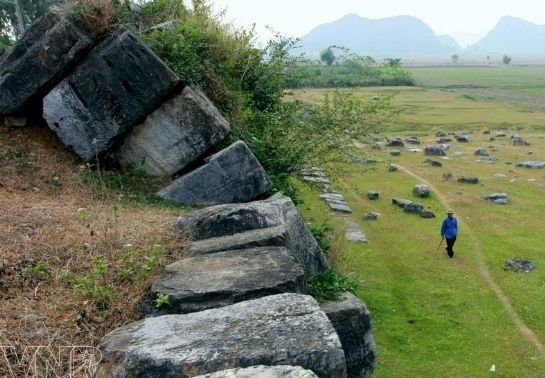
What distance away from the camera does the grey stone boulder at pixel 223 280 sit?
8.84 m

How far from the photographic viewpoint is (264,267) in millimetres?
9742

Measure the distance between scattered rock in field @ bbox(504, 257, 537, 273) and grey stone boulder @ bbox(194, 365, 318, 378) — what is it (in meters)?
21.0

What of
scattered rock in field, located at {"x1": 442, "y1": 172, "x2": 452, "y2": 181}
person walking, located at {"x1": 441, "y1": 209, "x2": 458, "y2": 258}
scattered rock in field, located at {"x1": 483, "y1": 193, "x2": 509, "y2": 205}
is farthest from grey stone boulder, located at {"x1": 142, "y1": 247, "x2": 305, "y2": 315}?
scattered rock in field, located at {"x1": 442, "y1": 172, "x2": 452, "y2": 181}

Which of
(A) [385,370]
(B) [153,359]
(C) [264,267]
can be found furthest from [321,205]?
Result: (B) [153,359]

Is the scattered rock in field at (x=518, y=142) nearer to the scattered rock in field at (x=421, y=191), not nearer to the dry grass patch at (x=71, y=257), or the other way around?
the scattered rock in field at (x=421, y=191)

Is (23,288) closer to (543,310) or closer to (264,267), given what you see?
(264,267)

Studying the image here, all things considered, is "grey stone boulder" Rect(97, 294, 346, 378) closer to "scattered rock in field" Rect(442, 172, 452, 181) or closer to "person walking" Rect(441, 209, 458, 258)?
"person walking" Rect(441, 209, 458, 258)

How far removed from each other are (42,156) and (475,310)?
53.4 ft

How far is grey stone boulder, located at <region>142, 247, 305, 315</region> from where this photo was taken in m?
8.84

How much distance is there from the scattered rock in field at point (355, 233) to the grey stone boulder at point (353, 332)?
16.5 metres

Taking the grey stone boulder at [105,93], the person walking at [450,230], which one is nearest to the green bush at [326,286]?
the grey stone boulder at [105,93]

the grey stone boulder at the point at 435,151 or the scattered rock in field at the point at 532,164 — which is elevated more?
the grey stone boulder at the point at 435,151

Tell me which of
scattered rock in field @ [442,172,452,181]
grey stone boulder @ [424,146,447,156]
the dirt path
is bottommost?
the dirt path

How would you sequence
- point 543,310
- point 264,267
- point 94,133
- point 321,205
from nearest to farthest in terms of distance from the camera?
point 264,267 → point 94,133 → point 543,310 → point 321,205
